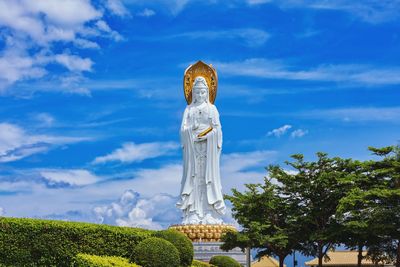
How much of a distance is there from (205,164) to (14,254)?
16.1 meters

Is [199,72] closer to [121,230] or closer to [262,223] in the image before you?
[262,223]

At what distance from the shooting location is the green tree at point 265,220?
26.3 m

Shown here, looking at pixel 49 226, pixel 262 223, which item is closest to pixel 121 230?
pixel 49 226

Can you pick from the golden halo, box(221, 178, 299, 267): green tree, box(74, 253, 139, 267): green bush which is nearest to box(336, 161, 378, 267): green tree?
box(221, 178, 299, 267): green tree

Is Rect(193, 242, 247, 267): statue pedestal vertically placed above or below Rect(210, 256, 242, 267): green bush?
above

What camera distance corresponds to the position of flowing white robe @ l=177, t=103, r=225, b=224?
31891 millimetres

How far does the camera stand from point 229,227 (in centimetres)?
3061

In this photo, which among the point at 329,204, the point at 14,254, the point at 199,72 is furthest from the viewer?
the point at 199,72

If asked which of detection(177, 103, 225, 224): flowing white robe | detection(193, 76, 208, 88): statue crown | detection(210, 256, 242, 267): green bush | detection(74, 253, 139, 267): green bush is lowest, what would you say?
detection(74, 253, 139, 267): green bush

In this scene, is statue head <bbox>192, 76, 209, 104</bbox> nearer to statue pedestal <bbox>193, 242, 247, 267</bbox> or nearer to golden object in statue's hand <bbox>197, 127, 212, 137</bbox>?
golden object in statue's hand <bbox>197, 127, 212, 137</bbox>

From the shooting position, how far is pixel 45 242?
1728 cm

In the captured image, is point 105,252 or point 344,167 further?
point 344,167

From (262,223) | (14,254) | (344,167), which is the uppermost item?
(344,167)

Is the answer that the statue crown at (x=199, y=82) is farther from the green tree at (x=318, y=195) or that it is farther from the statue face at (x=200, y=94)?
the green tree at (x=318, y=195)
